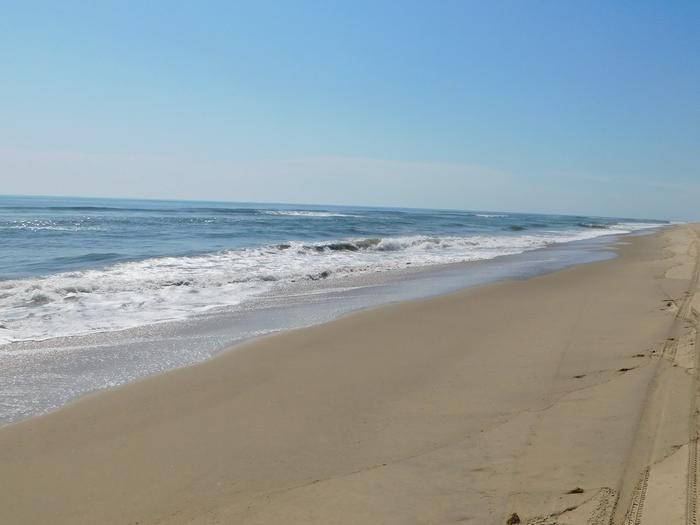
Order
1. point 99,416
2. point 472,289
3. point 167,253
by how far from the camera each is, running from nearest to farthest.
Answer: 1. point 99,416
2. point 472,289
3. point 167,253

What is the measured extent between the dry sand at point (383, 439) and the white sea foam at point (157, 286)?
106 inches

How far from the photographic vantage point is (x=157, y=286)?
10.0 meters

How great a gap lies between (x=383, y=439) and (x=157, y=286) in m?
7.66

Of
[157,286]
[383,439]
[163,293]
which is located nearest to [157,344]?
[163,293]

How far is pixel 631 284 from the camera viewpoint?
10.6 m

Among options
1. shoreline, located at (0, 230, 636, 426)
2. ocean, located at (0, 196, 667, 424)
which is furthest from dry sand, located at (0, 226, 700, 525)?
ocean, located at (0, 196, 667, 424)

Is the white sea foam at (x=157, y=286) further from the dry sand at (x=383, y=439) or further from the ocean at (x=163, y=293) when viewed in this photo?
the dry sand at (x=383, y=439)

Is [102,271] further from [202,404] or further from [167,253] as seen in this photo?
[202,404]

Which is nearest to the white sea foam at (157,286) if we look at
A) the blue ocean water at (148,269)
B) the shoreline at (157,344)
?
the blue ocean water at (148,269)

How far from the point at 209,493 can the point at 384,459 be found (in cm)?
105

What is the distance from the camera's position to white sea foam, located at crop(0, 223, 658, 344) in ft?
23.6

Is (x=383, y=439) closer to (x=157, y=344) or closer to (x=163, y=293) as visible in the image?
(x=157, y=344)

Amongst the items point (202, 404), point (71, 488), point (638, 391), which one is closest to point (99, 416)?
point (202, 404)

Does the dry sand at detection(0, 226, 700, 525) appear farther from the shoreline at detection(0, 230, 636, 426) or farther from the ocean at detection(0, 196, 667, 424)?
the ocean at detection(0, 196, 667, 424)
